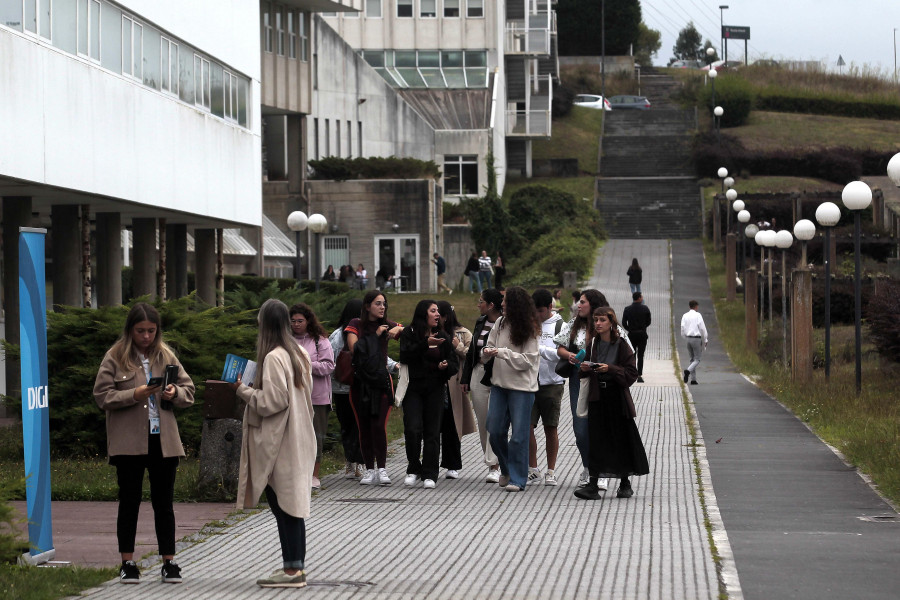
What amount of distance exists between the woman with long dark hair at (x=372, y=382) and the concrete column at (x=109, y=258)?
14544 mm

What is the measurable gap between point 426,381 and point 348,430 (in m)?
1.14

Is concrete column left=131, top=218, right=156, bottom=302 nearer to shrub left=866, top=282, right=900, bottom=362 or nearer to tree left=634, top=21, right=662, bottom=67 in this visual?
shrub left=866, top=282, right=900, bottom=362

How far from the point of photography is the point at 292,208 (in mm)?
47906

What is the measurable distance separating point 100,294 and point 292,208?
20.3 m

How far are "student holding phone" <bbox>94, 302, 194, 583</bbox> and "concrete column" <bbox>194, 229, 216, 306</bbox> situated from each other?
25837mm

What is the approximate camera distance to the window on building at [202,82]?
27.5m

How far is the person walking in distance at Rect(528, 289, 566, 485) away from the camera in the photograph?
1308 cm

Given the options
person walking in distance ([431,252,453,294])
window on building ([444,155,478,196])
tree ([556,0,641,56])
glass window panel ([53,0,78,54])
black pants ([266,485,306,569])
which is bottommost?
black pants ([266,485,306,569])

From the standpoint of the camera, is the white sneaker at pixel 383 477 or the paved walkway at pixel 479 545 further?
the white sneaker at pixel 383 477

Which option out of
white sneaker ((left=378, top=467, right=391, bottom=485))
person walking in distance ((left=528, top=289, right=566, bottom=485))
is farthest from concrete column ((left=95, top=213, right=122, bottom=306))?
person walking in distance ((left=528, top=289, right=566, bottom=485))

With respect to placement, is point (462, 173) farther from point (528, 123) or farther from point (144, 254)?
point (144, 254)

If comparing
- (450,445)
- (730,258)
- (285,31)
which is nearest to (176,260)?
(285,31)

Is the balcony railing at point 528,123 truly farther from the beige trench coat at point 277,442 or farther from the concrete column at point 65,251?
the beige trench coat at point 277,442

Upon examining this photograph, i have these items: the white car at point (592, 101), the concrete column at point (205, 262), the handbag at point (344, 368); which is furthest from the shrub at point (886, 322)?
the white car at point (592, 101)
